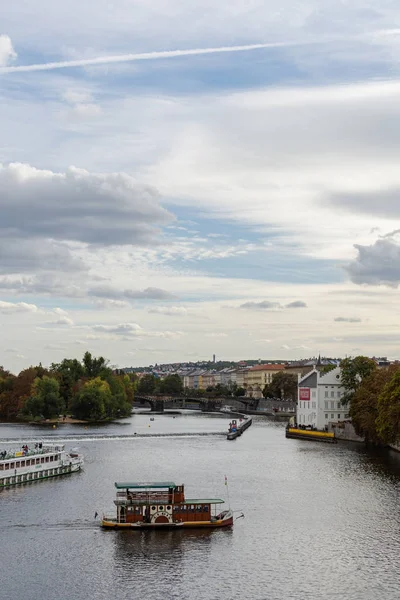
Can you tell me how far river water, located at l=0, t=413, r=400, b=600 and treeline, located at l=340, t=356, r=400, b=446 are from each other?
603cm

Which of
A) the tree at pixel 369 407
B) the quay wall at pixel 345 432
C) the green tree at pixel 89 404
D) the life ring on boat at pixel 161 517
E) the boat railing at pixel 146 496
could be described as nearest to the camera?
the life ring on boat at pixel 161 517

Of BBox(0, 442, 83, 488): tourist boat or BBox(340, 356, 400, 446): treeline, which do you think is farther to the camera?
BBox(340, 356, 400, 446): treeline

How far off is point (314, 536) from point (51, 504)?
24.1 metres

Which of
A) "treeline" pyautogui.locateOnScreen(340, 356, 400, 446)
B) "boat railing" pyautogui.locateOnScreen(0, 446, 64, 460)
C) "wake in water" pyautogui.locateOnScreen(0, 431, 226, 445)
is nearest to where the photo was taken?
"boat railing" pyautogui.locateOnScreen(0, 446, 64, 460)

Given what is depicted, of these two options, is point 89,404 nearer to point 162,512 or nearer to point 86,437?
point 86,437

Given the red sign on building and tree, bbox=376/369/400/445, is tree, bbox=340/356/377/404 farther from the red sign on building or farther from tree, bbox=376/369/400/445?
tree, bbox=376/369/400/445

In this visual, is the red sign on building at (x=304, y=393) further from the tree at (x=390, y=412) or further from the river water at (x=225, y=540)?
the river water at (x=225, y=540)

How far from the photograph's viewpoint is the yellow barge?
131500mm

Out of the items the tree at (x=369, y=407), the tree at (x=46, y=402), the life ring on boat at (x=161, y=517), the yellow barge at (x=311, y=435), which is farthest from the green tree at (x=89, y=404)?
the life ring on boat at (x=161, y=517)

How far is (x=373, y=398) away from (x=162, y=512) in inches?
2504

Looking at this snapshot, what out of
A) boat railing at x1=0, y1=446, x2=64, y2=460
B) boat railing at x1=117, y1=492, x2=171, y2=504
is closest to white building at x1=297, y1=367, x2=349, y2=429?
boat railing at x1=0, y1=446, x2=64, y2=460

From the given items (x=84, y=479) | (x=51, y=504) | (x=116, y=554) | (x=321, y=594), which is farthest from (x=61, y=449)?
(x=321, y=594)

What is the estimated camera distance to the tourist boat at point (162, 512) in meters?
61.7

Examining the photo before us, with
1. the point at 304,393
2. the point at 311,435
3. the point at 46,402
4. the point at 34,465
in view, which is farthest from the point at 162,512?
the point at 46,402
